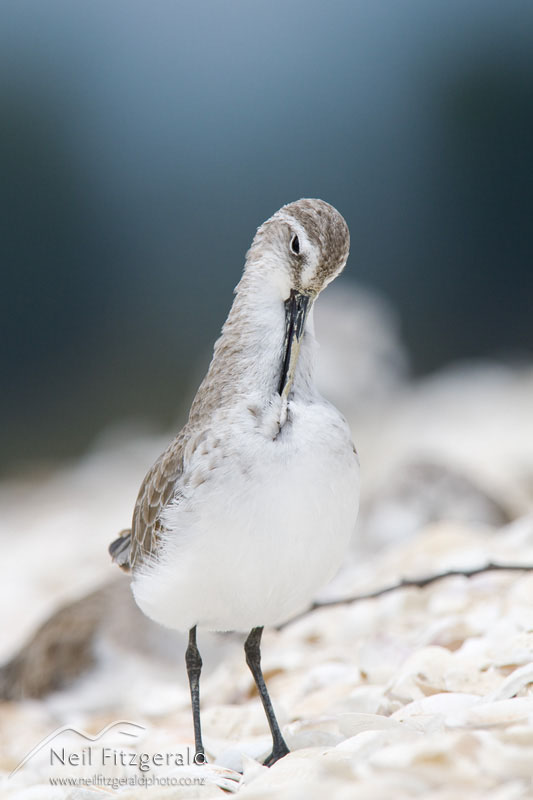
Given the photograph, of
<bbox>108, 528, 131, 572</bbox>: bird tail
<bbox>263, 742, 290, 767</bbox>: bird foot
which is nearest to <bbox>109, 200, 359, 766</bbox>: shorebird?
<bbox>263, 742, 290, 767</bbox>: bird foot

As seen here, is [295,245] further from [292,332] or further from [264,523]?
[264,523]

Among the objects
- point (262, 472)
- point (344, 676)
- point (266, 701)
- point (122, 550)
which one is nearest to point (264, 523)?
point (262, 472)

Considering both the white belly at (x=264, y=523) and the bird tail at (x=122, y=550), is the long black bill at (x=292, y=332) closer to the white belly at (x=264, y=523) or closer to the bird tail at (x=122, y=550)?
the white belly at (x=264, y=523)

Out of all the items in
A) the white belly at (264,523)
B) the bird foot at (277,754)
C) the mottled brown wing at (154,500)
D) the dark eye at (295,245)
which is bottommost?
the bird foot at (277,754)

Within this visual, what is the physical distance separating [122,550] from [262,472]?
1.42 meters

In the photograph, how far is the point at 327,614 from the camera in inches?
249

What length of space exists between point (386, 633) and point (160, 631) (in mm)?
2000

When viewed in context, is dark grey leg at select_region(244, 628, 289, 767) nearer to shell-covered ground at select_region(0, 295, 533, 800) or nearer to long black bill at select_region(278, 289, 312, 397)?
shell-covered ground at select_region(0, 295, 533, 800)

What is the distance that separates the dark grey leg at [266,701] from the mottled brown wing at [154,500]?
0.63 metres

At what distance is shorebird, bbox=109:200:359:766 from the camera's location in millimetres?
3459

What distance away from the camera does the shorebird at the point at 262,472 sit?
3.46 meters

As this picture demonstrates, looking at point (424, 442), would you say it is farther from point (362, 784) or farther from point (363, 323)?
point (362, 784)

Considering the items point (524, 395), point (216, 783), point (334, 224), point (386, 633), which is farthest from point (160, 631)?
point (524, 395)

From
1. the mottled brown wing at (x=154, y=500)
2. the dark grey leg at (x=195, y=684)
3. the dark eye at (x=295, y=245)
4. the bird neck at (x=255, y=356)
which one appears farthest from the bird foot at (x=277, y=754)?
the dark eye at (x=295, y=245)
